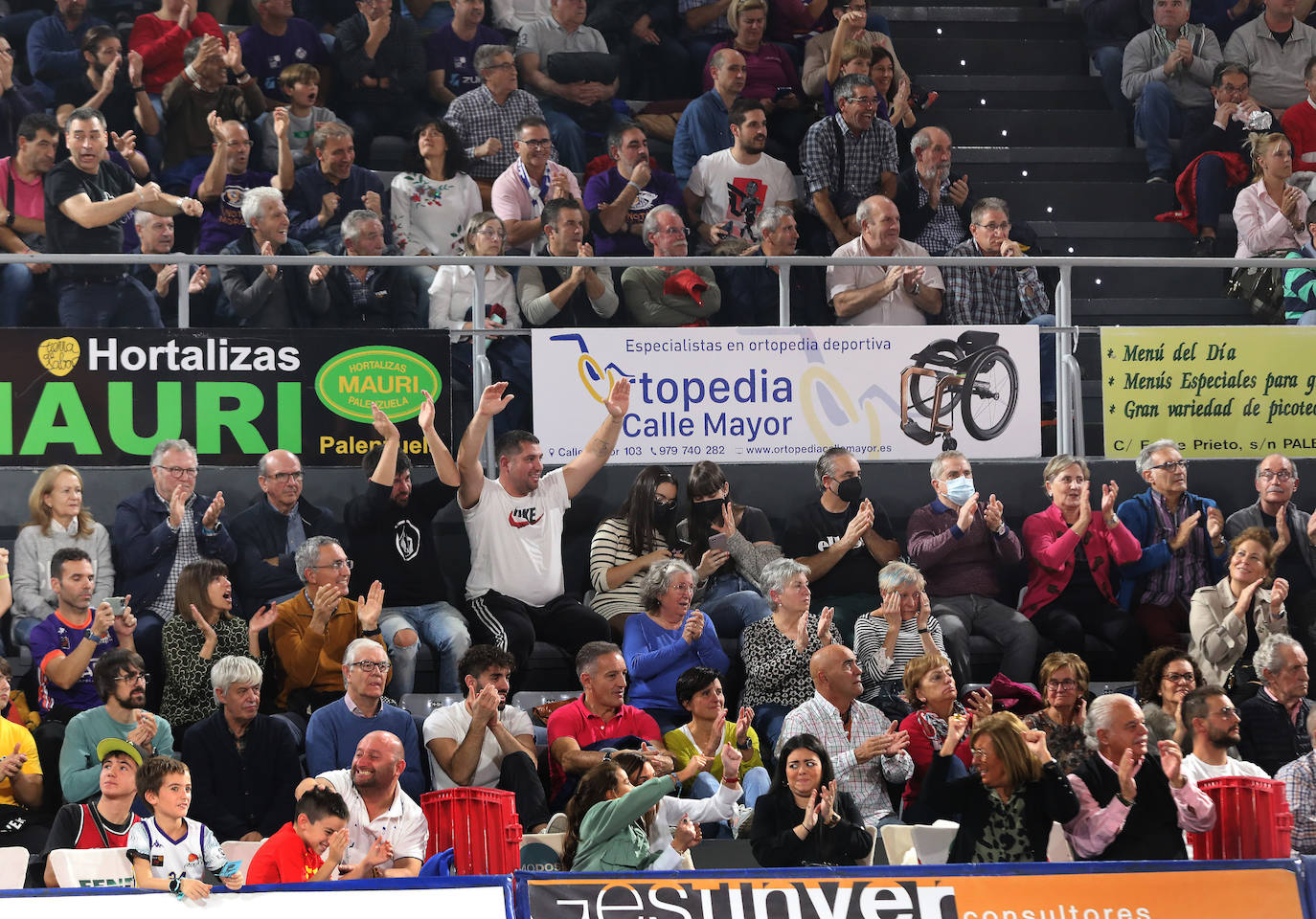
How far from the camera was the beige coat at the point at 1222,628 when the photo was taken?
10.3m

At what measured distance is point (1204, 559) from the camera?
11.0 metres

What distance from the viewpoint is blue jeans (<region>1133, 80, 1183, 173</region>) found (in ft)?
47.5

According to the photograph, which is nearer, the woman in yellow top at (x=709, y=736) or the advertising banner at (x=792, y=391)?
the woman in yellow top at (x=709, y=736)

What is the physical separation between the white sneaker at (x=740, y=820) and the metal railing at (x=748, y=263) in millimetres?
3096

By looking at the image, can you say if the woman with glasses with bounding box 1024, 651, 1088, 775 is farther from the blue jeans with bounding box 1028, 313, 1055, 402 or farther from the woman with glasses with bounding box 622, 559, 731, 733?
the blue jeans with bounding box 1028, 313, 1055, 402

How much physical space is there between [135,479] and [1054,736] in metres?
5.33

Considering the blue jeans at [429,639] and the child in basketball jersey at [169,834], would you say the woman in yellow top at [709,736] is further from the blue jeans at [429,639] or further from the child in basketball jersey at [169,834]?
the child in basketball jersey at [169,834]

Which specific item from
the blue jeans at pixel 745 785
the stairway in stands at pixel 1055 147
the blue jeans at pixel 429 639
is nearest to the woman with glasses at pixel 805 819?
the blue jeans at pixel 745 785

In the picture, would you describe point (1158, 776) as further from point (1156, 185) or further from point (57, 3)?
point (57, 3)

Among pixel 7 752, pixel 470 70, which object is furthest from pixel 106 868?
pixel 470 70

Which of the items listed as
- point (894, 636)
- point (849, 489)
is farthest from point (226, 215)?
point (894, 636)

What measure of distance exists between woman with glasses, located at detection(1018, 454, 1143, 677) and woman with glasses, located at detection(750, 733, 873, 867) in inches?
113

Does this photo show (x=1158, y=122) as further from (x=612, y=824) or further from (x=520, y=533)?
(x=612, y=824)

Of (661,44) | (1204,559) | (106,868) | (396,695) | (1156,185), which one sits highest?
(661,44)
